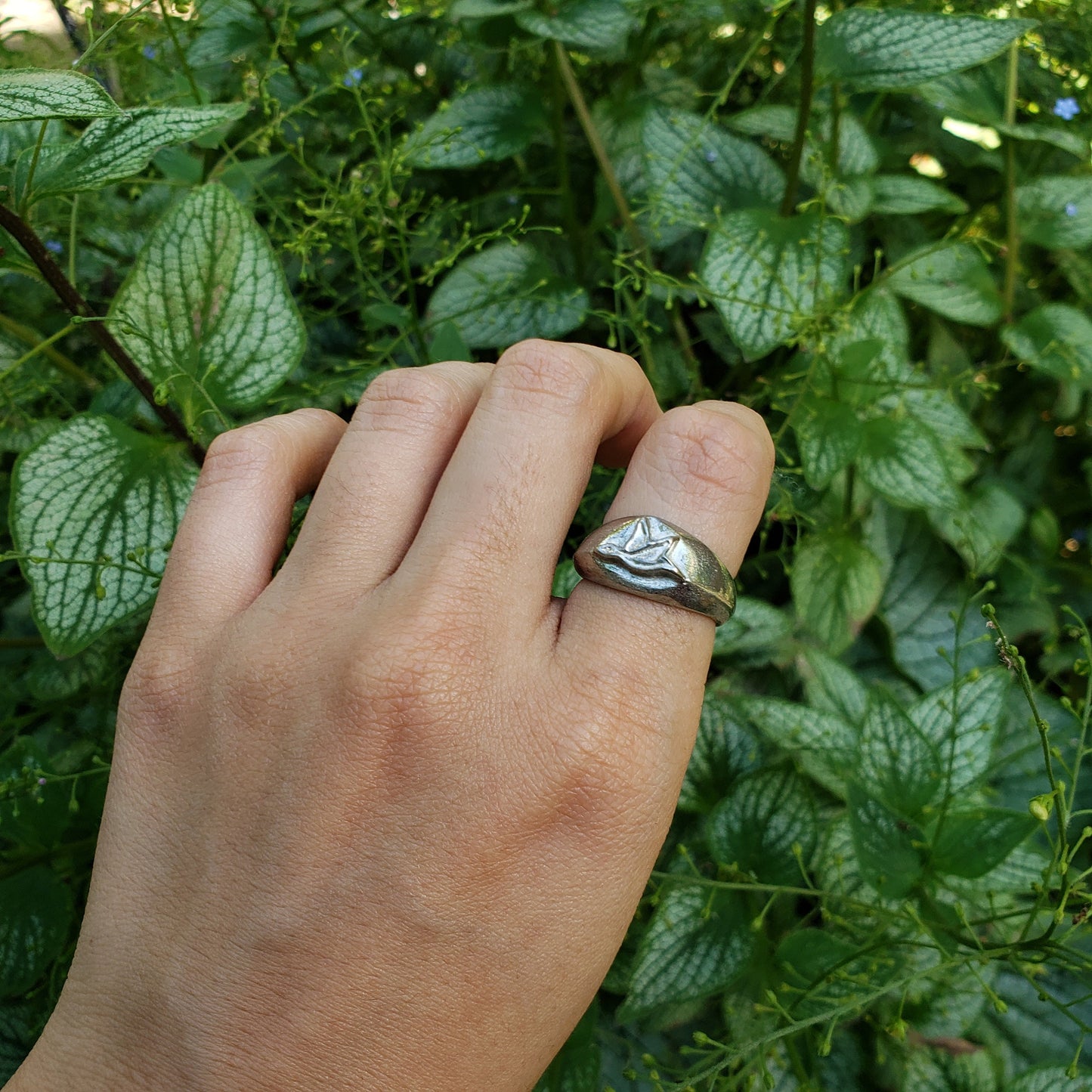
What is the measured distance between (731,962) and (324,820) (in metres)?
0.51

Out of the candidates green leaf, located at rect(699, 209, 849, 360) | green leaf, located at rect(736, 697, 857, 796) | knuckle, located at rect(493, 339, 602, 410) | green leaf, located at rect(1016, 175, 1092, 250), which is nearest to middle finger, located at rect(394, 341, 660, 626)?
knuckle, located at rect(493, 339, 602, 410)

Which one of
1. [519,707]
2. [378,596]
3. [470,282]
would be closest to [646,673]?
[519,707]

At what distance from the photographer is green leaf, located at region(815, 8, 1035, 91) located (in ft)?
3.27

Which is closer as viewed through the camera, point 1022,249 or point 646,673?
point 646,673

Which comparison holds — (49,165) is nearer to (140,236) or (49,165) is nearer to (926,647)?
(140,236)

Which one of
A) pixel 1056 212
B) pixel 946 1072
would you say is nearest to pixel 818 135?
pixel 1056 212

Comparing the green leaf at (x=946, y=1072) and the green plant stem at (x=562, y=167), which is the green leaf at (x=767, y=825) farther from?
the green plant stem at (x=562, y=167)

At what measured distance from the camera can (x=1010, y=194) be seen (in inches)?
51.5

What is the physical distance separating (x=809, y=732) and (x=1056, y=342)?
27.1 inches

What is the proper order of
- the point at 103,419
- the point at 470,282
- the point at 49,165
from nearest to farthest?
the point at 49,165, the point at 103,419, the point at 470,282

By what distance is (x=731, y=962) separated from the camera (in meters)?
0.91

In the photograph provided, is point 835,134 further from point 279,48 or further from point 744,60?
point 279,48

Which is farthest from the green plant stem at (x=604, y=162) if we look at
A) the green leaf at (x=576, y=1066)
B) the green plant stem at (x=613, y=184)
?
the green leaf at (x=576, y=1066)

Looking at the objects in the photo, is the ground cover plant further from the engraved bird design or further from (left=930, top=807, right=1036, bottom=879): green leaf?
the engraved bird design
